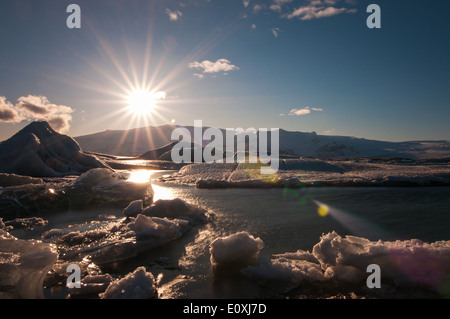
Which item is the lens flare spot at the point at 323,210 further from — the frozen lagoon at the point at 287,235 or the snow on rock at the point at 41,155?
the snow on rock at the point at 41,155

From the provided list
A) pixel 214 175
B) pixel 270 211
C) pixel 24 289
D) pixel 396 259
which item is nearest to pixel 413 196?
pixel 270 211

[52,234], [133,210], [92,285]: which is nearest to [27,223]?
[52,234]

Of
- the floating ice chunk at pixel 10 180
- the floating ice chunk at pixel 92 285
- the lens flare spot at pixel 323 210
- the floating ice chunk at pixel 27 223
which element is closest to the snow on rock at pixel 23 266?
the floating ice chunk at pixel 92 285

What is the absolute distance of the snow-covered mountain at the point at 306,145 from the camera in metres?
81.4

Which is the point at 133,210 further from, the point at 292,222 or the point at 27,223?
the point at 292,222

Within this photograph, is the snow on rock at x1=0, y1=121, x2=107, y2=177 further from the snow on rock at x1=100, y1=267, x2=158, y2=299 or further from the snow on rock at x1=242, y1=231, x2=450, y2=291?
the snow on rock at x1=242, y1=231, x2=450, y2=291

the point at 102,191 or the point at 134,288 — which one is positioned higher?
the point at 102,191

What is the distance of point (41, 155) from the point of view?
80.1ft

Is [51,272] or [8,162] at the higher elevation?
[8,162]

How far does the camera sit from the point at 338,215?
9609 mm

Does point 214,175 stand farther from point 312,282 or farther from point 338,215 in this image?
point 312,282

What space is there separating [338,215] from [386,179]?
994 cm

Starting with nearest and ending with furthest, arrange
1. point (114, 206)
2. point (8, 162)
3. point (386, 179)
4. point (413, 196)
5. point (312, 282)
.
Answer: point (312, 282) → point (114, 206) → point (413, 196) → point (386, 179) → point (8, 162)

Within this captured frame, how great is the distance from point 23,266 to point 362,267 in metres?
6.45
